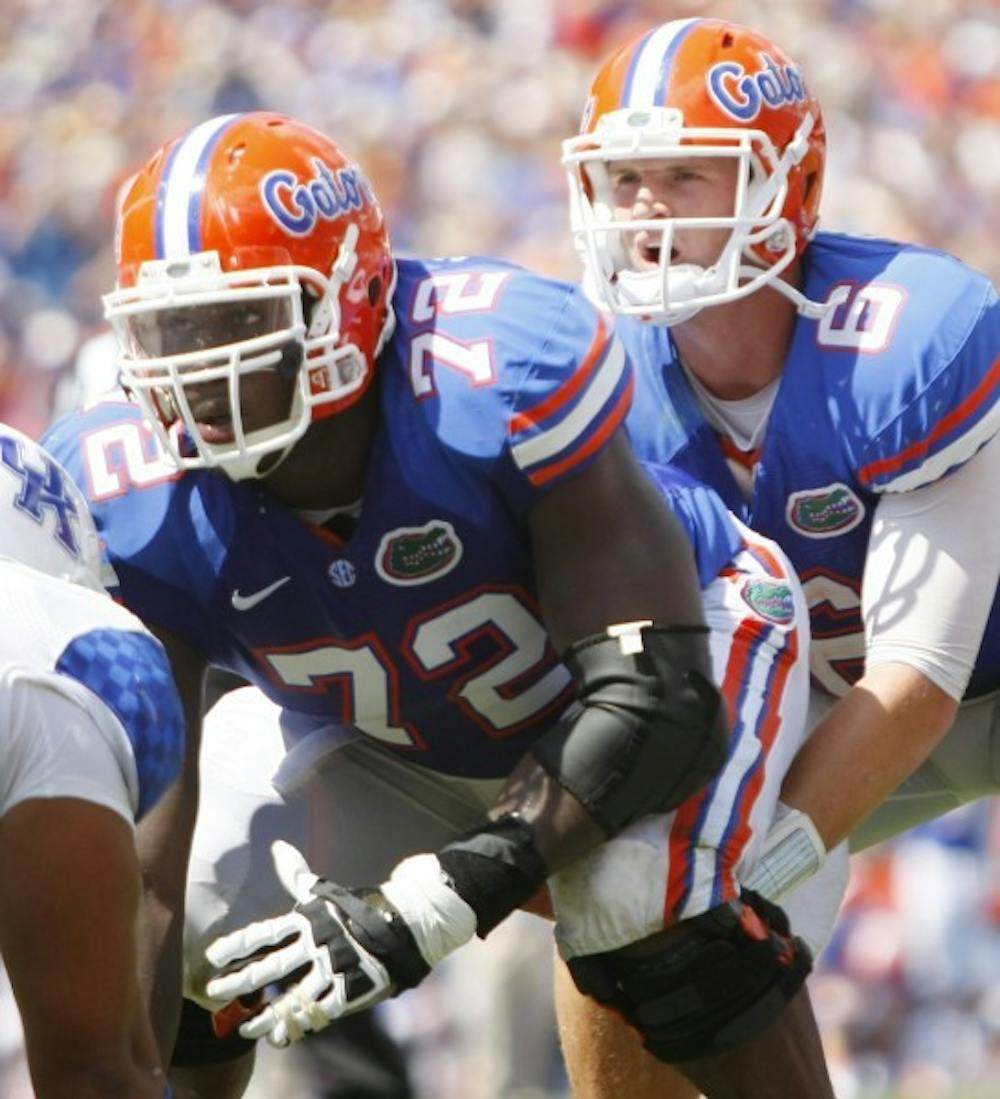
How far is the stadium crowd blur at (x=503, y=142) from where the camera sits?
630 cm

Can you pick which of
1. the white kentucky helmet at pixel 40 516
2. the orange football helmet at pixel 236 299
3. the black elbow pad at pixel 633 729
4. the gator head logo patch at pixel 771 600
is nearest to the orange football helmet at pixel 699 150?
the gator head logo patch at pixel 771 600

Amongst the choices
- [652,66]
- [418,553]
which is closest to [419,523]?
[418,553]

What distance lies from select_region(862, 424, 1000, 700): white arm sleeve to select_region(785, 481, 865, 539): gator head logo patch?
5cm

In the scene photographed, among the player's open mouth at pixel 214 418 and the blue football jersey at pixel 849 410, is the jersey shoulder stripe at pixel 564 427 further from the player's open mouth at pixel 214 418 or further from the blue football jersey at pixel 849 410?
the blue football jersey at pixel 849 410

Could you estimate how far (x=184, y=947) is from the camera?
343 cm

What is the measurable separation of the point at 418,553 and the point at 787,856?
2.10ft

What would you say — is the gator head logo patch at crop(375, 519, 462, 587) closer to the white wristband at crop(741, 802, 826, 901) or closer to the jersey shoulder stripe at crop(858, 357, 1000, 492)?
the white wristband at crop(741, 802, 826, 901)

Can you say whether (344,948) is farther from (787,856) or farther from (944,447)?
(944,447)

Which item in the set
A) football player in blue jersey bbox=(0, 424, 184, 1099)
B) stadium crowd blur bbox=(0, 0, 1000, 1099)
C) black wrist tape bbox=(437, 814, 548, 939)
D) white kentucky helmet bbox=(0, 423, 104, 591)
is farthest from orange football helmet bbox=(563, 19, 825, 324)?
stadium crowd blur bbox=(0, 0, 1000, 1099)

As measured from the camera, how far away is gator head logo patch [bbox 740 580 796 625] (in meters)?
3.36

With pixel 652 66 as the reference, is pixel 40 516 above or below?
below

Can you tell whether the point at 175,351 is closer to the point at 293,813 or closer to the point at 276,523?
the point at 276,523

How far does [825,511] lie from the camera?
360 centimetres

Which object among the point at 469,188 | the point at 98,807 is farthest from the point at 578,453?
the point at 469,188
